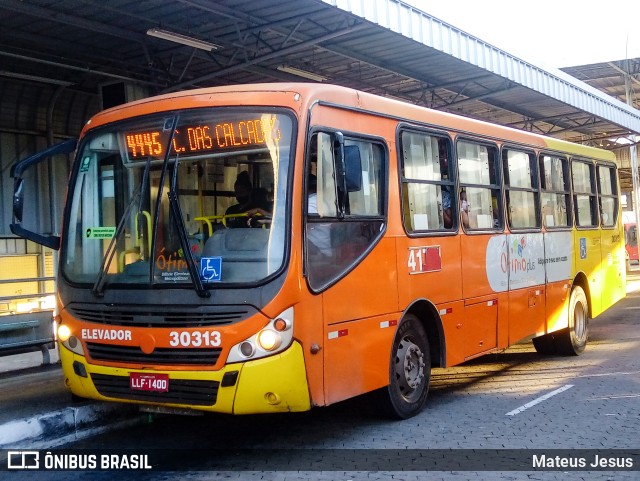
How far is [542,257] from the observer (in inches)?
420

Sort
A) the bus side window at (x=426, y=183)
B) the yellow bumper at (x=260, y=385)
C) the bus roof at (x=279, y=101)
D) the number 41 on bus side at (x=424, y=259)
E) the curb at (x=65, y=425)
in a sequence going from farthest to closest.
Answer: the bus side window at (x=426, y=183)
the number 41 on bus side at (x=424, y=259)
the curb at (x=65, y=425)
the bus roof at (x=279, y=101)
the yellow bumper at (x=260, y=385)

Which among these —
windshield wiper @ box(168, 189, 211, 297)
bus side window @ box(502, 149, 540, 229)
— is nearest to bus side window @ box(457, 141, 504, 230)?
bus side window @ box(502, 149, 540, 229)

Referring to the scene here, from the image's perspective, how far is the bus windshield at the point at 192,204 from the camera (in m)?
6.22

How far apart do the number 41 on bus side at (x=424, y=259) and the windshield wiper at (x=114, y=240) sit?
2614mm

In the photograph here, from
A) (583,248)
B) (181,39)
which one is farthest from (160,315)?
(583,248)

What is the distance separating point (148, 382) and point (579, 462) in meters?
3.37

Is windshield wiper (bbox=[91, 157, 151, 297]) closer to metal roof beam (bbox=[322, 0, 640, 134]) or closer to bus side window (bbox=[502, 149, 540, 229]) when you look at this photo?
bus side window (bbox=[502, 149, 540, 229])

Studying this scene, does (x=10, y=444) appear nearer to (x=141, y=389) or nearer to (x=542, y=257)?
(x=141, y=389)

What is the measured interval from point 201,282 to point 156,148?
1272 mm

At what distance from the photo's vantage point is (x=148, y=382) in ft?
20.5

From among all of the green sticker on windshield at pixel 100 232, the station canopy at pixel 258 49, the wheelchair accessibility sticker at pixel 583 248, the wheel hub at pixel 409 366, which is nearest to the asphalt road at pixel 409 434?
the wheel hub at pixel 409 366

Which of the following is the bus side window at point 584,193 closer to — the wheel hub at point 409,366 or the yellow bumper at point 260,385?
the wheel hub at point 409,366

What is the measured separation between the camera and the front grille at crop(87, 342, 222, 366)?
19.9 feet

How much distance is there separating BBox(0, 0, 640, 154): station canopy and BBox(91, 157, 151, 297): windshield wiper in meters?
5.00
